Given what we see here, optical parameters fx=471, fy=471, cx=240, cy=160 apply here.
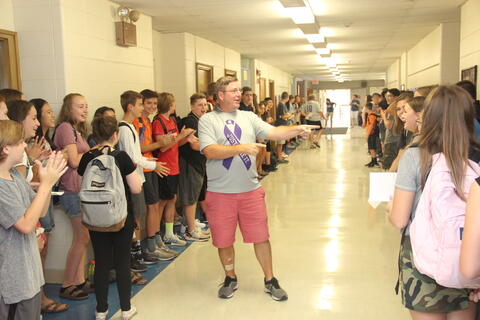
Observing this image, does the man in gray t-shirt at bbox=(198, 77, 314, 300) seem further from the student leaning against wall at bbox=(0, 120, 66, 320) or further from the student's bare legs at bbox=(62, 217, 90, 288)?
the student leaning against wall at bbox=(0, 120, 66, 320)

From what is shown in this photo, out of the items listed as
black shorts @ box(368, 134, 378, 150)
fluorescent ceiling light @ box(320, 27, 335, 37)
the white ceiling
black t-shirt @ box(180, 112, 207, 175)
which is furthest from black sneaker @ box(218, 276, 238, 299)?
black shorts @ box(368, 134, 378, 150)

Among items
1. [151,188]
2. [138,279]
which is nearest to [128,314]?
[138,279]

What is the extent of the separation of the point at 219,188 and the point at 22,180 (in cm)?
152

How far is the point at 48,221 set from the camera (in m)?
3.44

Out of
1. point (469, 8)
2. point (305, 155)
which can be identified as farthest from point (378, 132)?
point (469, 8)

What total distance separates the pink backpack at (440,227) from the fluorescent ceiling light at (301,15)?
17.1 feet

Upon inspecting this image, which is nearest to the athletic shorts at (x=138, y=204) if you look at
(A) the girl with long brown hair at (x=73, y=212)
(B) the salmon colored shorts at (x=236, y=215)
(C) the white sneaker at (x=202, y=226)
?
(A) the girl with long brown hair at (x=73, y=212)

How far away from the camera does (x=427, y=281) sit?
192 centimetres

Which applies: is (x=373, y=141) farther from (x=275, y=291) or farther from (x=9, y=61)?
(x=9, y=61)

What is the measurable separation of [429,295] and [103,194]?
193cm

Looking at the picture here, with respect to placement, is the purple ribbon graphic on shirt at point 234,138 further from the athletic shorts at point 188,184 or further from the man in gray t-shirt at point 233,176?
the athletic shorts at point 188,184

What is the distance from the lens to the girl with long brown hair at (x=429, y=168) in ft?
6.01

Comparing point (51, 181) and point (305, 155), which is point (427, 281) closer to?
point (51, 181)

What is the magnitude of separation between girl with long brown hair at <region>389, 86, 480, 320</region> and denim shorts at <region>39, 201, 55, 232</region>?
2492 millimetres
